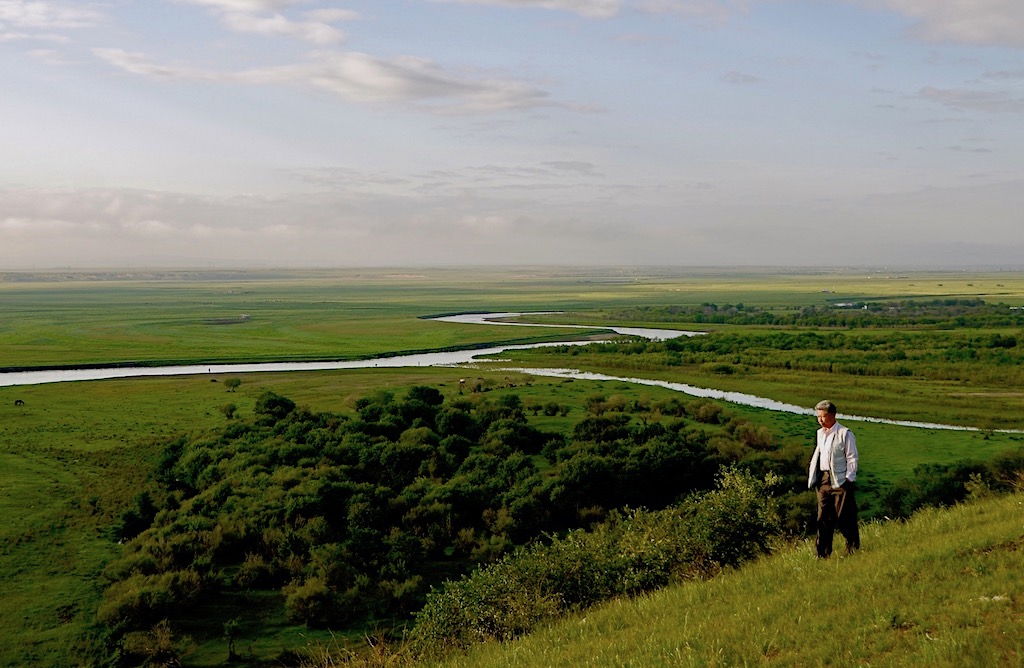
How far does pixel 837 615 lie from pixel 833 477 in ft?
9.65

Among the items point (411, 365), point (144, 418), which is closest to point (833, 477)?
point (144, 418)

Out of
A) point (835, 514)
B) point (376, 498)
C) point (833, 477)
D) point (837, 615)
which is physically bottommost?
point (376, 498)

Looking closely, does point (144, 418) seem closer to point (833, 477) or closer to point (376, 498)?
point (376, 498)

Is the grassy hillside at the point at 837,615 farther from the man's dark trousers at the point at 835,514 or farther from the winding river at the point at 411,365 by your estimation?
the winding river at the point at 411,365

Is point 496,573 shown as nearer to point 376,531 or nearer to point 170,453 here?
point 376,531

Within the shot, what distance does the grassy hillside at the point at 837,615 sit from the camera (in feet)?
30.2

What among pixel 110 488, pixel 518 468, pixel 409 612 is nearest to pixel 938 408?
pixel 518 468

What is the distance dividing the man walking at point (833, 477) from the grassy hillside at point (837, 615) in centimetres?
51

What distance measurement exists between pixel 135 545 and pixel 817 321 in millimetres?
148464

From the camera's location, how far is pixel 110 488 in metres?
38.9

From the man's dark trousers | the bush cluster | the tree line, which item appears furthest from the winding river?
the man's dark trousers

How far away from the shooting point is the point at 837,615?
10484mm

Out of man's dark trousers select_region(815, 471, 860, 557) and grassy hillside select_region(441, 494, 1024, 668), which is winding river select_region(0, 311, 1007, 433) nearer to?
man's dark trousers select_region(815, 471, 860, 557)

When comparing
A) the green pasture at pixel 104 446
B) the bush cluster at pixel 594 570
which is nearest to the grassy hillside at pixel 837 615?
the bush cluster at pixel 594 570
